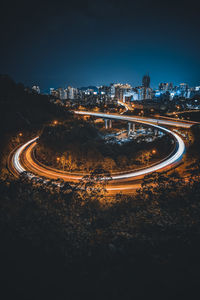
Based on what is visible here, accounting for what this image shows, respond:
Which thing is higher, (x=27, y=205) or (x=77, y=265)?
(x=27, y=205)

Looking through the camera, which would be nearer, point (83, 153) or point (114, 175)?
point (114, 175)

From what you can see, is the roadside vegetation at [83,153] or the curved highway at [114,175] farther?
the roadside vegetation at [83,153]

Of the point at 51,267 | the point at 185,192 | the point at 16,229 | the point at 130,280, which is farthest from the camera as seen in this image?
the point at 185,192

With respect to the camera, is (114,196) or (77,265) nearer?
(77,265)

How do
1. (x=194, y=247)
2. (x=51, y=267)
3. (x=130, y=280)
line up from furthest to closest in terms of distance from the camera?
(x=194, y=247) → (x=51, y=267) → (x=130, y=280)

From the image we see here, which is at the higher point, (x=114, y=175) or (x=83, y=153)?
(x=83, y=153)

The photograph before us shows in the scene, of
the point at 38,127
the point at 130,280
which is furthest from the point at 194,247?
the point at 38,127

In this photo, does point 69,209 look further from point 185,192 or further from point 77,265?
point 185,192

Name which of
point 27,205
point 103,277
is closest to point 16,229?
point 27,205

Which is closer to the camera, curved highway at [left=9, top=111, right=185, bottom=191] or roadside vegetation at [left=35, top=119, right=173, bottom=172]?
curved highway at [left=9, top=111, right=185, bottom=191]

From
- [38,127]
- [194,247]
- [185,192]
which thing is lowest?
[194,247]
